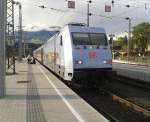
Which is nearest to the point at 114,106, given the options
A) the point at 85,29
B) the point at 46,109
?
the point at 46,109

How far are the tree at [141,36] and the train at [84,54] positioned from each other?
118m

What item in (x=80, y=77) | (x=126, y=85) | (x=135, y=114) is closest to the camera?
(x=135, y=114)

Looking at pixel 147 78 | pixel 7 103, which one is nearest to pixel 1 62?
pixel 7 103

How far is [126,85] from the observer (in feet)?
82.6

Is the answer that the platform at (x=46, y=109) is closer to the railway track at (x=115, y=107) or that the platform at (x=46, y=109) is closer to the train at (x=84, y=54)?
the railway track at (x=115, y=107)

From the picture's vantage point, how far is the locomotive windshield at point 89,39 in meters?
20.8

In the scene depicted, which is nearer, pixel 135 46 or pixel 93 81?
pixel 93 81

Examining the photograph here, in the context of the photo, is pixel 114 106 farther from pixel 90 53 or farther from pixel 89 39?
pixel 89 39

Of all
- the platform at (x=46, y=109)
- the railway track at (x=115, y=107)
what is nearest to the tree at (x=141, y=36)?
the railway track at (x=115, y=107)

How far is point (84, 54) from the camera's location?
20.2m

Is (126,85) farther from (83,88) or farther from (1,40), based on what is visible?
(1,40)

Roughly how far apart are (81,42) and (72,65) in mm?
1567

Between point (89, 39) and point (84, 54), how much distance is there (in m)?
1.17

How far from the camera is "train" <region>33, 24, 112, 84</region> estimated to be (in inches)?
778
